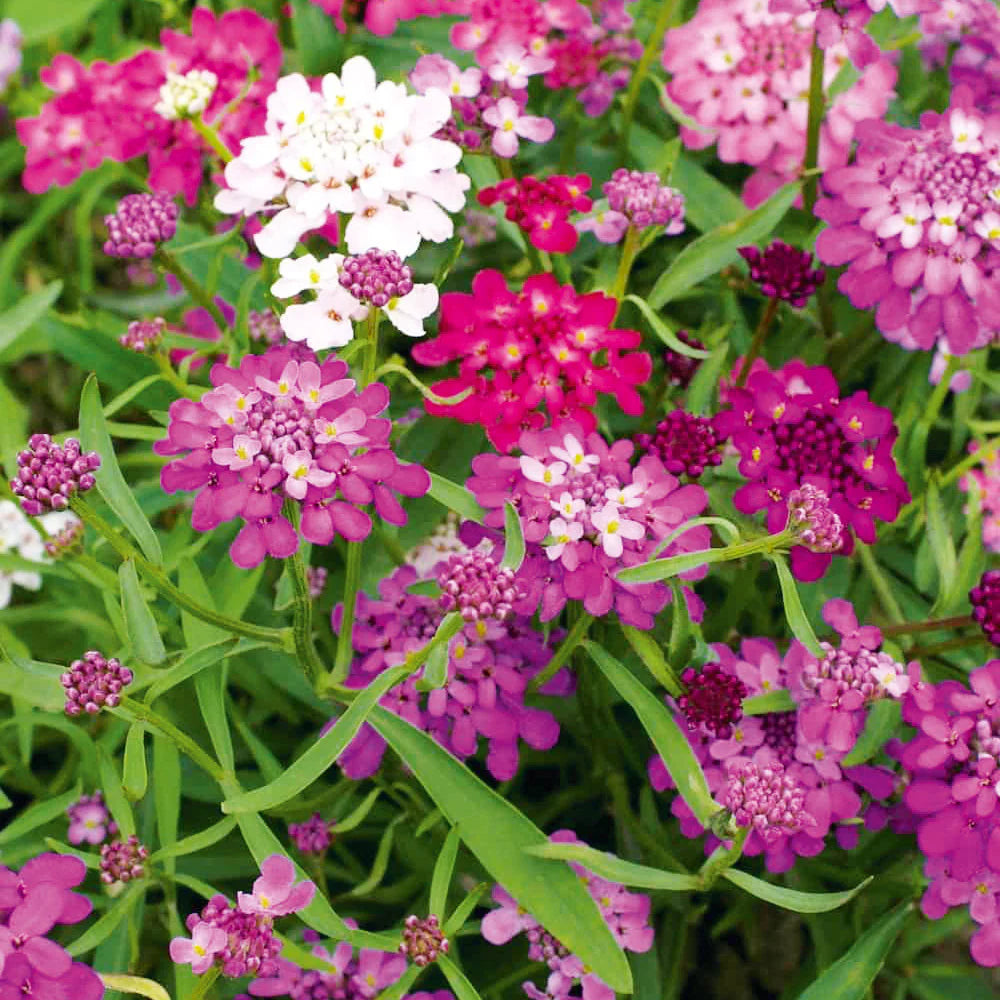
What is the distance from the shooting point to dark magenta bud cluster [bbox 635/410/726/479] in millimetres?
1408

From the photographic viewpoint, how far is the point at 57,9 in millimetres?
2678

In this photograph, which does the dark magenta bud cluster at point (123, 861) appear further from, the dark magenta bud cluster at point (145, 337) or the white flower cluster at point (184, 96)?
Result: the white flower cluster at point (184, 96)

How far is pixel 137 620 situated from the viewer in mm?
1223

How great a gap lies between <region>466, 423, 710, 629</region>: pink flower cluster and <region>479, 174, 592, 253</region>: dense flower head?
0.28m

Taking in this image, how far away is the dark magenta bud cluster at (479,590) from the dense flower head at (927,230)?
73cm

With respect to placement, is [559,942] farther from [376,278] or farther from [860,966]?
[376,278]

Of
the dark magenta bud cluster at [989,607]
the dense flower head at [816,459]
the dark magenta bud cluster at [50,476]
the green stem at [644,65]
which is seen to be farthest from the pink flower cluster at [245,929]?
the green stem at [644,65]

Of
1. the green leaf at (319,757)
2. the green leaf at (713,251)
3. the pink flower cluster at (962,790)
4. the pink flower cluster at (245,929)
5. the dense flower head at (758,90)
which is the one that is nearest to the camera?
the pink flower cluster at (245,929)

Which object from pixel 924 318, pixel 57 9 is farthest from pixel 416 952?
pixel 57 9

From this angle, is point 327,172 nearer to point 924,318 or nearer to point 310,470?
point 310,470

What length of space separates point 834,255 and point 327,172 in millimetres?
697

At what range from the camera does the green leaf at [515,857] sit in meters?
1.23

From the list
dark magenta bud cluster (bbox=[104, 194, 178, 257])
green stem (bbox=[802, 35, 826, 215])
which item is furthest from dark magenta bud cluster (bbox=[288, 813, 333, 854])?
green stem (bbox=[802, 35, 826, 215])

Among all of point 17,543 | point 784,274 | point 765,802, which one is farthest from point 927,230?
point 17,543
